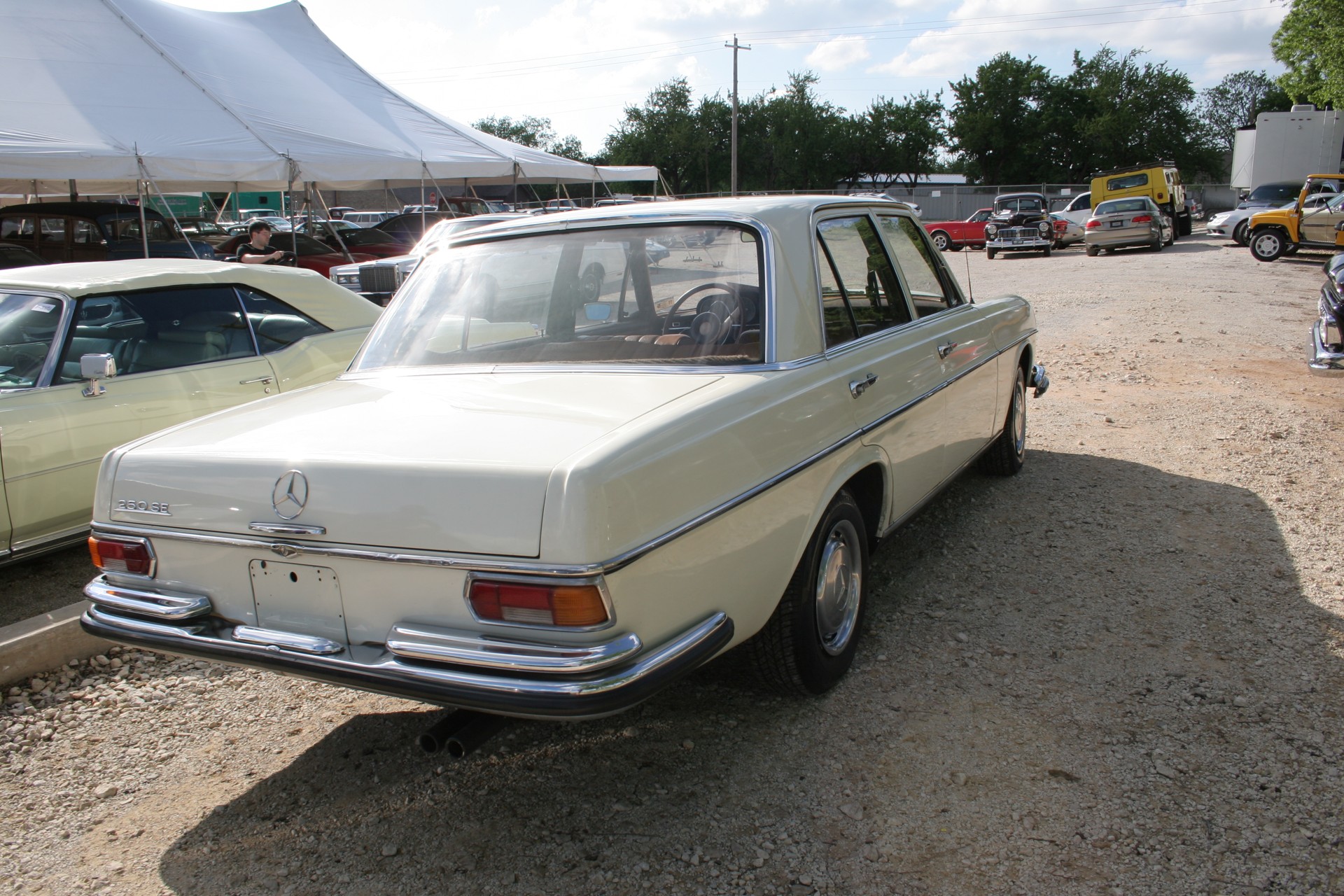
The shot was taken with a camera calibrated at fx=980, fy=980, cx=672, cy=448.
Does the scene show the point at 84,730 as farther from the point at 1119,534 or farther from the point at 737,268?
the point at 1119,534

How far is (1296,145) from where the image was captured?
31281 millimetres

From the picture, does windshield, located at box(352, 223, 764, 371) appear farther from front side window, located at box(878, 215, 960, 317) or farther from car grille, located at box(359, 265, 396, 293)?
car grille, located at box(359, 265, 396, 293)

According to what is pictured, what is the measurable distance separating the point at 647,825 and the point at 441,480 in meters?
1.13

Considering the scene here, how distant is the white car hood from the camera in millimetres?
2262

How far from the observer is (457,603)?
232 centimetres

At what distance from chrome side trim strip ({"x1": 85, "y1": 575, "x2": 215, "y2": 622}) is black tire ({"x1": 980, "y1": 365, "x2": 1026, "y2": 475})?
4106mm

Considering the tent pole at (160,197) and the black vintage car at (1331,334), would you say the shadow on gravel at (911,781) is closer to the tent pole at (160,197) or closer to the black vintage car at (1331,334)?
the black vintage car at (1331,334)

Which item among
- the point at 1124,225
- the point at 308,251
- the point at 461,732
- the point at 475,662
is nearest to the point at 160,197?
the point at 308,251

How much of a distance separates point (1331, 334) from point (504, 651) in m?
8.06

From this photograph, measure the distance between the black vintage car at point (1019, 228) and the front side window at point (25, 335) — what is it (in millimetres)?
23950

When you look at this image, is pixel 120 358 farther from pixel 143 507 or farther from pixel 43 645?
pixel 143 507

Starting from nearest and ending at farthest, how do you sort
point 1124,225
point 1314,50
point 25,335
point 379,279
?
point 25,335
point 379,279
point 1124,225
point 1314,50

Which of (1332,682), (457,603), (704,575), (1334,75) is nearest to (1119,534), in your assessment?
(1332,682)

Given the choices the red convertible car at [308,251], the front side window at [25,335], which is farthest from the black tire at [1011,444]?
the red convertible car at [308,251]
